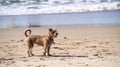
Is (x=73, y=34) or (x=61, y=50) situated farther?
(x=73, y=34)

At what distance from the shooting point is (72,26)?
27.7ft

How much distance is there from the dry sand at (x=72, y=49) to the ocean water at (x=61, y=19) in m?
0.69

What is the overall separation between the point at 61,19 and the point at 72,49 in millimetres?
3925

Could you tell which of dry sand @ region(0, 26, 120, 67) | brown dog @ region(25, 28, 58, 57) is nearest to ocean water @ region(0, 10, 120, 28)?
dry sand @ region(0, 26, 120, 67)

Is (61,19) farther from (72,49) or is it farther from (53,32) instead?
(53,32)

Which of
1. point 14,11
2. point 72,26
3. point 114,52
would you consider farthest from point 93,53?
point 14,11

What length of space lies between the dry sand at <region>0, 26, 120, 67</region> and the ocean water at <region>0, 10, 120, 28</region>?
685mm

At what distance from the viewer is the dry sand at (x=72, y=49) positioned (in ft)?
15.8

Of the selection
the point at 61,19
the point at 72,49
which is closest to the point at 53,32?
the point at 72,49

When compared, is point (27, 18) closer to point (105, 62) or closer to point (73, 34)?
point (73, 34)

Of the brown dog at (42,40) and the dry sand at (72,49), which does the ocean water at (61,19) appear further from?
the brown dog at (42,40)

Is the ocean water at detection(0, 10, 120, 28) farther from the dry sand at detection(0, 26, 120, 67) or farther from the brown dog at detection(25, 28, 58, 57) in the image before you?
the brown dog at detection(25, 28, 58, 57)

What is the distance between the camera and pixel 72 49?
230 inches

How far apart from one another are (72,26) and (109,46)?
2727mm
